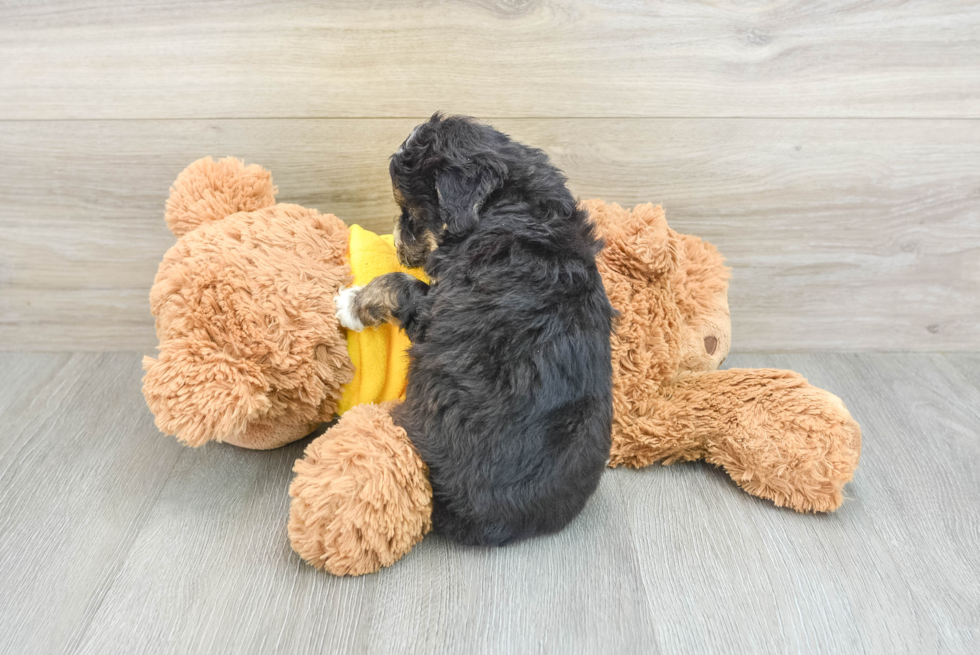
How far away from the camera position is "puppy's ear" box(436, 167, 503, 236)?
1.22 meters

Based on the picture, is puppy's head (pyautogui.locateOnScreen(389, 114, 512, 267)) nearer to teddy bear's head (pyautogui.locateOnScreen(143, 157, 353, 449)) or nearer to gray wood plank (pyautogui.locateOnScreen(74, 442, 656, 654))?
teddy bear's head (pyautogui.locateOnScreen(143, 157, 353, 449))

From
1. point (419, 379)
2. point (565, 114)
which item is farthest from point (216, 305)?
point (565, 114)

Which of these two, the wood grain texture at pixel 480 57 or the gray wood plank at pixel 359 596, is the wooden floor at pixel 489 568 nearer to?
the gray wood plank at pixel 359 596

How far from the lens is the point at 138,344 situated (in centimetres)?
200

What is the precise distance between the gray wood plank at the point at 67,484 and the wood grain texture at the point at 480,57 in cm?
71

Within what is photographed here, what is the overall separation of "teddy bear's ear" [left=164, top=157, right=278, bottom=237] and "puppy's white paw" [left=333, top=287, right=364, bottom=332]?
0.36 meters

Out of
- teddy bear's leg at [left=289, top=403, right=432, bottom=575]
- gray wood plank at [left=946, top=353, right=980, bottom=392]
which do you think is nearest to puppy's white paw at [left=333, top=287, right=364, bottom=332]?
teddy bear's leg at [left=289, top=403, right=432, bottom=575]

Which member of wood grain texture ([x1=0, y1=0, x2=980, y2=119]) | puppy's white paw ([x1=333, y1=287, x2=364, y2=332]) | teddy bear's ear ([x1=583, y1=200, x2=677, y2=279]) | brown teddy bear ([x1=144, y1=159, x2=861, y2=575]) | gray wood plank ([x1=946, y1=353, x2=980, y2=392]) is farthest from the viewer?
gray wood plank ([x1=946, y1=353, x2=980, y2=392])

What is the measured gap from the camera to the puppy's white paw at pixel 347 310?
136 cm

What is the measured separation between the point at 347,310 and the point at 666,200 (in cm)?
94

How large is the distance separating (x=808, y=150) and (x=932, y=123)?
33 centimetres

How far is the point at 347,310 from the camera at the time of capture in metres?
1.37

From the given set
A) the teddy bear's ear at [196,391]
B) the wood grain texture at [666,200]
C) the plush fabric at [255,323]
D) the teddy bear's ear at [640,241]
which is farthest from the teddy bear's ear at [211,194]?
the teddy bear's ear at [640,241]

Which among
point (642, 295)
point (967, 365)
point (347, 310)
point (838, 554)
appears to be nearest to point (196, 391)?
point (347, 310)
